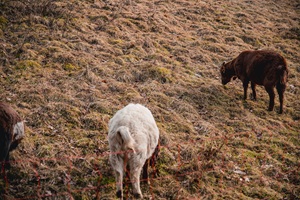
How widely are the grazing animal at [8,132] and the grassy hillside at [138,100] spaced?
317 mm

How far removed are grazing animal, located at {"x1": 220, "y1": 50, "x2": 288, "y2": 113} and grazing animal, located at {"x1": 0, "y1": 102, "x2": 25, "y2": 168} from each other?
25.0 ft

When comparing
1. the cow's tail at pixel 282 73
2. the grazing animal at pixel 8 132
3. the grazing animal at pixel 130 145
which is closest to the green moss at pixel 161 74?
the cow's tail at pixel 282 73

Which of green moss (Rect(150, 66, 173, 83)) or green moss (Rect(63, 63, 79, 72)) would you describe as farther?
green moss (Rect(150, 66, 173, 83))

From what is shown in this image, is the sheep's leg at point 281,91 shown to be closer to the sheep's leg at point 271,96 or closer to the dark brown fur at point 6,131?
the sheep's leg at point 271,96

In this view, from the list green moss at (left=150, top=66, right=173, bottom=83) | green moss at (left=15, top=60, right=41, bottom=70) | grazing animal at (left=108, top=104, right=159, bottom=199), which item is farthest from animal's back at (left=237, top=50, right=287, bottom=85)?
green moss at (left=15, top=60, right=41, bottom=70)

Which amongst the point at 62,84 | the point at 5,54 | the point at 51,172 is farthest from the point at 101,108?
the point at 5,54

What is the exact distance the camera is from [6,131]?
16.5ft

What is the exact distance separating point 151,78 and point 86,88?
2.46 metres

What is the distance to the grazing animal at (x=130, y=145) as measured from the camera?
4.35 metres

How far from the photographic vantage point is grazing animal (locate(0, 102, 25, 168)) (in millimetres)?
4938

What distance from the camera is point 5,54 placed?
8984mm

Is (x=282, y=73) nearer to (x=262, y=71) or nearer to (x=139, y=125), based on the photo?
(x=262, y=71)

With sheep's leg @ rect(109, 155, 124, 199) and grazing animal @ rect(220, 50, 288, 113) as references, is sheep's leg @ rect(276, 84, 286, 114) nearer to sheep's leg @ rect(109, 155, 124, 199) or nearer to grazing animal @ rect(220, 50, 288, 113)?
grazing animal @ rect(220, 50, 288, 113)

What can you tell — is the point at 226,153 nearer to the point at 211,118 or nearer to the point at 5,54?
the point at 211,118
